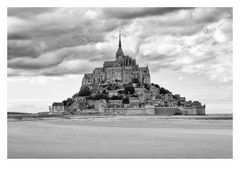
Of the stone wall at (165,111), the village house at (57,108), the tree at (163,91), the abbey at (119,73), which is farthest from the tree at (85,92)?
the stone wall at (165,111)

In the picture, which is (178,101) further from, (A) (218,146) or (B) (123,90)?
(A) (218,146)

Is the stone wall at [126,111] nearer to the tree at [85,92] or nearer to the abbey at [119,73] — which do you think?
the tree at [85,92]

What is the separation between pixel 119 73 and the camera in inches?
2601

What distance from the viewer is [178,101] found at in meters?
56.9

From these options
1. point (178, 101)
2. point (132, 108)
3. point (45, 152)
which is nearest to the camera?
point (45, 152)

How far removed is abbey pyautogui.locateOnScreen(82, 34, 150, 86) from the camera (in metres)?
65.6

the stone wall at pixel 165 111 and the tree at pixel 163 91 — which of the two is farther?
the tree at pixel 163 91

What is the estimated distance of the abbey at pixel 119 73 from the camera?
65625mm

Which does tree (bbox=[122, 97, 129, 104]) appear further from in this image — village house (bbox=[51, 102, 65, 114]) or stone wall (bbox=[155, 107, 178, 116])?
village house (bbox=[51, 102, 65, 114])

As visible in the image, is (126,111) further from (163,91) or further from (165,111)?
(163,91)

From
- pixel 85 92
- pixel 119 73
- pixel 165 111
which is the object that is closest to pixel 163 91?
pixel 165 111

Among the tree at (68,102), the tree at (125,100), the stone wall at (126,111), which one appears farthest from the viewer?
the tree at (68,102)
